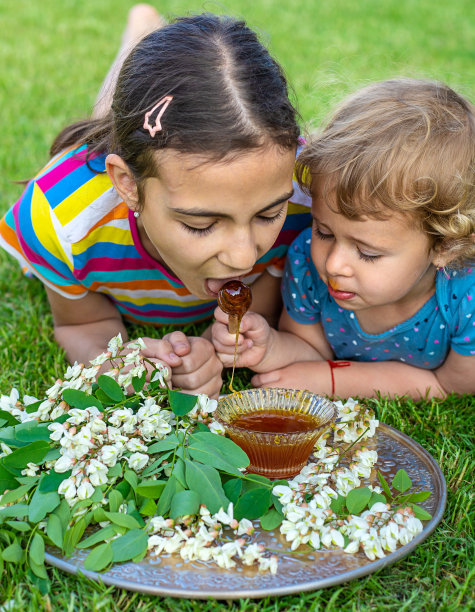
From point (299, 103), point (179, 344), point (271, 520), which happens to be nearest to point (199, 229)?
point (179, 344)

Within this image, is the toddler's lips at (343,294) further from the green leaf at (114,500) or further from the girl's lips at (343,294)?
the green leaf at (114,500)

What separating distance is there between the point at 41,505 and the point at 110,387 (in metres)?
0.45

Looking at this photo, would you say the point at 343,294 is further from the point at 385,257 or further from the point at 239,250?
the point at 239,250

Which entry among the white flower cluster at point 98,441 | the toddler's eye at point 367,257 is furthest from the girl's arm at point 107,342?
the toddler's eye at point 367,257

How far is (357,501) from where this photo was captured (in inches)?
86.0

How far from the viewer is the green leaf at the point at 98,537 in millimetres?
2066

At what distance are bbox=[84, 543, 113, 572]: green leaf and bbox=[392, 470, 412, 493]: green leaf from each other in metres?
0.87

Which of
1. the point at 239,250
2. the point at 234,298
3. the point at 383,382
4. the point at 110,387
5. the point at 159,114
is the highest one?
the point at 159,114

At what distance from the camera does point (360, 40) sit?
9.30m

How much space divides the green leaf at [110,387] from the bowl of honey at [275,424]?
0.32m

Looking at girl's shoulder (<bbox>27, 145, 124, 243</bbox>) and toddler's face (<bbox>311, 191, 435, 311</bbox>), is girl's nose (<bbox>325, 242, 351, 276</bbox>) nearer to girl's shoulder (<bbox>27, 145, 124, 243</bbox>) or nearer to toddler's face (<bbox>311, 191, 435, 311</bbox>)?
toddler's face (<bbox>311, 191, 435, 311</bbox>)

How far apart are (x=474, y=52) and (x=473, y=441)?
720 cm

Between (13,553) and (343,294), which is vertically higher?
(343,294)

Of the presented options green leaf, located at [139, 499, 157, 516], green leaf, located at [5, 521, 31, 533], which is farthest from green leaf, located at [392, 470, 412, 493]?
green leaf, located at [5, 521, 31, 533]
